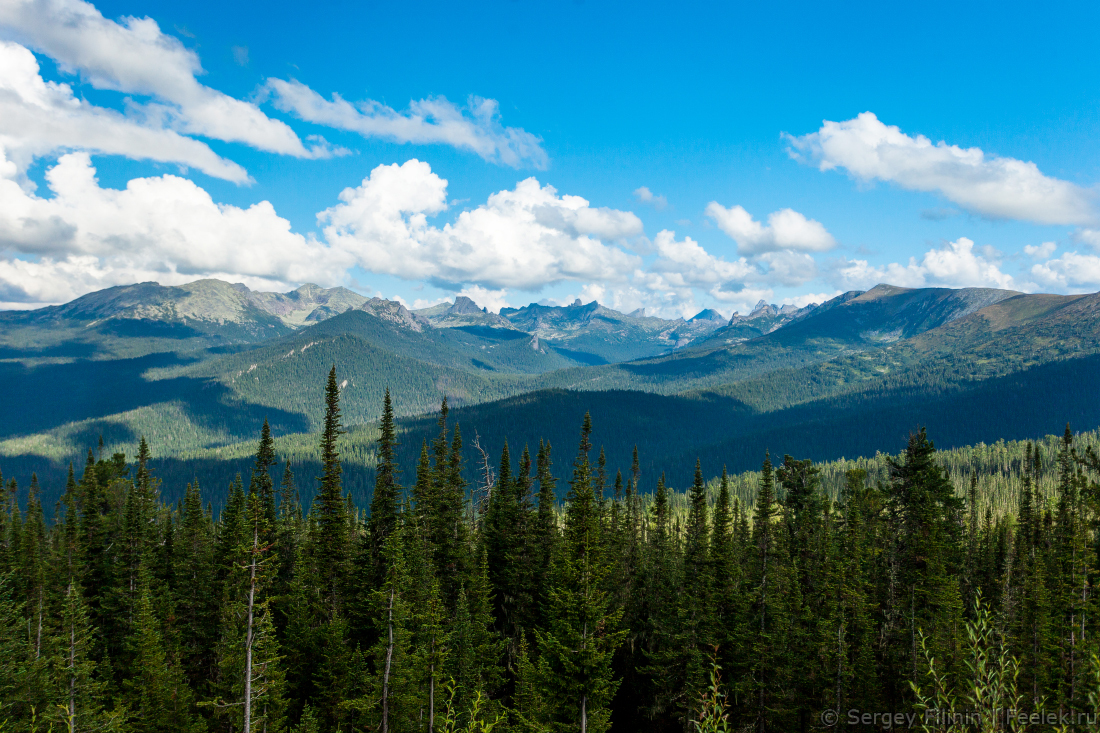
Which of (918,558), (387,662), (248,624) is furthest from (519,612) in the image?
(918,558)

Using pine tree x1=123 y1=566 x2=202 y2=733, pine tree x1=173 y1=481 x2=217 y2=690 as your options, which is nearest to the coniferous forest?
pine tree x1=123 y1=566 x2=202 y2=733

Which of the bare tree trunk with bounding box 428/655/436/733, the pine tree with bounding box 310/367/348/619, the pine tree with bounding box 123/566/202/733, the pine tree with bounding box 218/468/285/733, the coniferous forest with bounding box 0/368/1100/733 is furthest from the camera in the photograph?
the pine tree with bounding box 310/367/348/619

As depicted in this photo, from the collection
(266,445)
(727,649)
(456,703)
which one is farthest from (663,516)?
(266,445)

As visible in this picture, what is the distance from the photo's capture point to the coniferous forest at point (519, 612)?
3366 centimetres

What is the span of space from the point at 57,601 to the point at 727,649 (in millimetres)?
58353

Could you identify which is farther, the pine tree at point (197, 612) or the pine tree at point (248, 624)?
the pine tree at point (197, 612)

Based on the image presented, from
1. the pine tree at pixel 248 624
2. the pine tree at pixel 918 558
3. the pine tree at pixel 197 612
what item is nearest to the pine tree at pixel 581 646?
the pine tree at pixel 248 624

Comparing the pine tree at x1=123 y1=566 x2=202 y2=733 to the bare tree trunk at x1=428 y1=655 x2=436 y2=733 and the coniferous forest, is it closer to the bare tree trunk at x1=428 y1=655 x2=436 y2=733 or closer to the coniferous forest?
the coniferous forest

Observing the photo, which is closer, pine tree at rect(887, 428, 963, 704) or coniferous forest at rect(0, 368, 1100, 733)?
coniferous forest at rect(0, 368, 1100, 733)

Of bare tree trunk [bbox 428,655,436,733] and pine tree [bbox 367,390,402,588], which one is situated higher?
pine tree [bbox 367,390,402,588]

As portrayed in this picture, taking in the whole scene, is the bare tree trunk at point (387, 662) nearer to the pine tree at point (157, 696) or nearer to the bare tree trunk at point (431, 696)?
the bare tree trunk at point (431, 696)

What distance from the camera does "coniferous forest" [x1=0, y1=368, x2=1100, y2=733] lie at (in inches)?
1325

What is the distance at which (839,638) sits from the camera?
4116 centimetres

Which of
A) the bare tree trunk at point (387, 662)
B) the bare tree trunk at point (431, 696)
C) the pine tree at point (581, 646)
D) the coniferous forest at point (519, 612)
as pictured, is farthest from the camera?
the bare tree trunk at point (387, 662)
